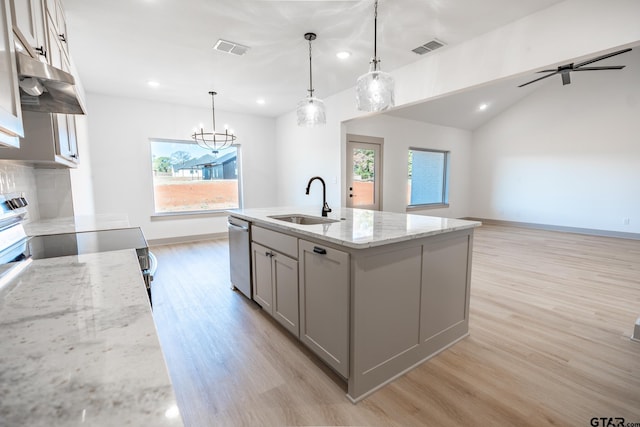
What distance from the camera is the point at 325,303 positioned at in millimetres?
1789

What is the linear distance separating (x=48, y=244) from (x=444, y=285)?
2.42 meters

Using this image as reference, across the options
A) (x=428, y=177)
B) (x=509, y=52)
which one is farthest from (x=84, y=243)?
(x=428, y=177)

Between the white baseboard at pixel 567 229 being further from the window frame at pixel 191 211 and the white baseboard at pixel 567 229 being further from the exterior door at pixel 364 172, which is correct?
the window frame at pixel 191 211

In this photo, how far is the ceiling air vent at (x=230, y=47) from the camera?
10.3ft

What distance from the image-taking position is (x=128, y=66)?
3727mm

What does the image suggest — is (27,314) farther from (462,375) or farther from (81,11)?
(81,11)

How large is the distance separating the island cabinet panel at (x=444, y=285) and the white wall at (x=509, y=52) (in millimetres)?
1985

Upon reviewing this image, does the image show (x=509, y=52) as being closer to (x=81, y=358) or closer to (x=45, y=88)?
(x=45, y=88)

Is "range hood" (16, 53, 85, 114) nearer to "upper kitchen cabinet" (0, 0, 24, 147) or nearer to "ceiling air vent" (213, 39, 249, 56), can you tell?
"upper kitchen cabinet" (0, 0, 24, 147)

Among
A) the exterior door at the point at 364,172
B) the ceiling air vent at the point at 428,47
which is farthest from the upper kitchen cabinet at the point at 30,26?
the exterior door at the point at 364,172

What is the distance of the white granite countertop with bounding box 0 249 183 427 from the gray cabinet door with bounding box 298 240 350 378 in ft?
3.36

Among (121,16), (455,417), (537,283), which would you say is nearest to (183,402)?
(455,417)

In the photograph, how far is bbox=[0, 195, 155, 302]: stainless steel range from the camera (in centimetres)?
125

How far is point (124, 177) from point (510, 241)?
7403mm
